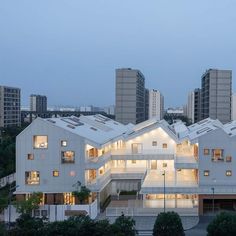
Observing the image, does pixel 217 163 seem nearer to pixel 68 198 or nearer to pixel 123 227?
pixel 68 198

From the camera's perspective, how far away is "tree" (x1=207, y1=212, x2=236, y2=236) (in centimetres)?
1934

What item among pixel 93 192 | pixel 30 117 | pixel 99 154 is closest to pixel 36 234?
pixel 93 192

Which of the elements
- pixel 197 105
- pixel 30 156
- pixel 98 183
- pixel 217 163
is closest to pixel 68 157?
pixel 30 156

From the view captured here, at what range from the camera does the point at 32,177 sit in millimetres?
29781

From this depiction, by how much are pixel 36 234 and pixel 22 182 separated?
421 inches

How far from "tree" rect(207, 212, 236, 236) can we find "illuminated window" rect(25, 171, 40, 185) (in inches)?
527

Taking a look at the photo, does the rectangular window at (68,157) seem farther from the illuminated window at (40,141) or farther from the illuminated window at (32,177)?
the illuminated window at (32,177)

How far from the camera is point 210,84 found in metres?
82.7

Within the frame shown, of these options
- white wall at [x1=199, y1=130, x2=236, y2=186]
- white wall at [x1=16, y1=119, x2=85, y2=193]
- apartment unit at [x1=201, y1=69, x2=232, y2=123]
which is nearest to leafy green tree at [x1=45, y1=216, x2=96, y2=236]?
white wall at [x1=16, y1=119, x2=85, y2=193]

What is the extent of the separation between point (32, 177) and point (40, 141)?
2360 mm

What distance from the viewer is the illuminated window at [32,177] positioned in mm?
29734

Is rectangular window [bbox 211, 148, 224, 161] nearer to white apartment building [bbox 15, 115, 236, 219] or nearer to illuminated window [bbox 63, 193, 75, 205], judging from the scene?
white apartment building [bbox 15, 115, 236, 219]

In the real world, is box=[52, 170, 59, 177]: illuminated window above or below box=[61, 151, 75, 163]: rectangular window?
below

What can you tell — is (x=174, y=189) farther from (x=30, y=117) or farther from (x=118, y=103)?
(x=30, y=117)
